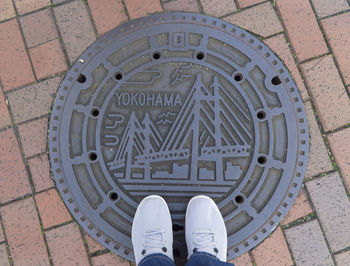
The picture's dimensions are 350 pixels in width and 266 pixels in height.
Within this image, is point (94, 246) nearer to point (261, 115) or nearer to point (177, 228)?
point (177, 228)

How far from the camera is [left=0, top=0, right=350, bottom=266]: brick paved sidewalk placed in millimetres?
1788

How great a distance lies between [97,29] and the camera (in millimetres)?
1930

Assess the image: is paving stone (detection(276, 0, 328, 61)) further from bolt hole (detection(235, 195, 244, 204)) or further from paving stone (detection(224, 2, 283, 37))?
bolt hole (detection(235, 195, 244, 204))

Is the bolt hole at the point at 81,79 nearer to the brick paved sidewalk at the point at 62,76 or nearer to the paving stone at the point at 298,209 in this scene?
the brick paved sidewalk at the point at 62,76

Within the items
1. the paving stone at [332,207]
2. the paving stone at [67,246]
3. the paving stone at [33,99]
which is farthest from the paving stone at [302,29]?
the paving stone at [67,246]

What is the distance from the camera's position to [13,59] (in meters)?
1.94

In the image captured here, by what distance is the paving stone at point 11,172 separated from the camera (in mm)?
1841

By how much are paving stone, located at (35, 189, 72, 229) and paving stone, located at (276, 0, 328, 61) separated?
1.75 meters

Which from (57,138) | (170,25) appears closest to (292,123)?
(170,25)

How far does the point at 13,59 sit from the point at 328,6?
6.83 feet

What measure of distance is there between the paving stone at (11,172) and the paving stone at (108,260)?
1.94ft

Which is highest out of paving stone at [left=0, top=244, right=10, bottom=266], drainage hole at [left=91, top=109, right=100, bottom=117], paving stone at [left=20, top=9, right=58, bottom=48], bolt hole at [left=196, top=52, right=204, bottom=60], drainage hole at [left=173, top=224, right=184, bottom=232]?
paving stone at [left=20, top=9, right=58, bottom=48]

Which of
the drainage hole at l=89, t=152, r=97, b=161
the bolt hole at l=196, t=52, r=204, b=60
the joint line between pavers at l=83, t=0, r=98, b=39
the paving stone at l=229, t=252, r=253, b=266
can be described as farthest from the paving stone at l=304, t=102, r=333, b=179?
the joint line between pavers at l=83, t=0, r=98, b=39

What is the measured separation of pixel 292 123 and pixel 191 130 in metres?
0.62
